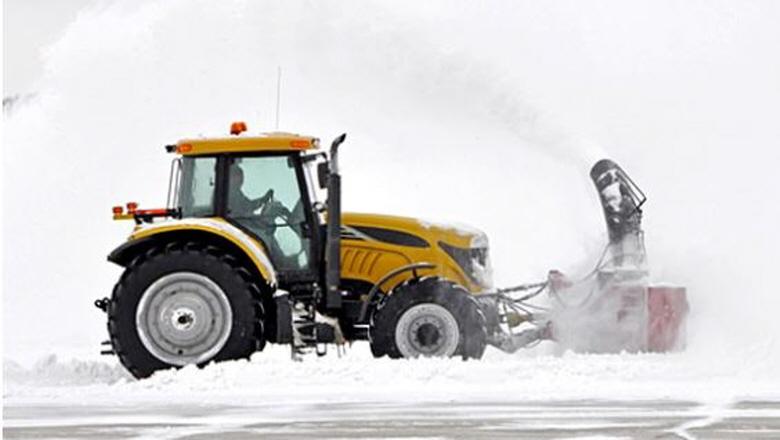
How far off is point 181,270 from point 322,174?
1.39 metres

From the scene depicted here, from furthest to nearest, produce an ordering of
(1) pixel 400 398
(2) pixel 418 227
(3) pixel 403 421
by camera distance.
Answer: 1. (2) pixel 418 227
2. (1) pixel 400 398
3. (3) pixel 403 421

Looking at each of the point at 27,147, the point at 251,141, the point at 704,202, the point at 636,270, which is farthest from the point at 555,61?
the point at 251,141

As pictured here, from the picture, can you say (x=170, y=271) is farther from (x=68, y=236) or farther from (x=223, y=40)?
(x=223, y=40)

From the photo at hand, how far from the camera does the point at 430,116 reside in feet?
91.4

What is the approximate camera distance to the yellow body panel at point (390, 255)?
1653 centimetres

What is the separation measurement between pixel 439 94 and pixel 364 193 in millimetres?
3991

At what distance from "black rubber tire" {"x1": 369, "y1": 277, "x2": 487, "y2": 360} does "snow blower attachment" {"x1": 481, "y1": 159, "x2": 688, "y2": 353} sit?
61 centimetres

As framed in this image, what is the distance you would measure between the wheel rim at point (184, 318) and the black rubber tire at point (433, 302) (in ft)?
4.57

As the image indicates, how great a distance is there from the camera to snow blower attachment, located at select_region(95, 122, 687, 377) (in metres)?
15.3

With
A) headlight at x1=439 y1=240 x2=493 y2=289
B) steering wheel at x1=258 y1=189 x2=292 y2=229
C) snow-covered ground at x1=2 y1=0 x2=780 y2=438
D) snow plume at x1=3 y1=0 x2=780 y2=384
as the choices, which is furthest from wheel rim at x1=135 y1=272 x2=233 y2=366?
snow plume at x1=3 y1=0 x2=780 y2=384

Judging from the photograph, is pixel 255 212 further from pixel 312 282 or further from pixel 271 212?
pixel 312 282

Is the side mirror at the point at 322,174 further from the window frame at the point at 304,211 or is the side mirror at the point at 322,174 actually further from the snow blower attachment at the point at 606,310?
the snow blower attachment at the point at 606,310

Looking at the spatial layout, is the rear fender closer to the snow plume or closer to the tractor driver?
the tractor driver

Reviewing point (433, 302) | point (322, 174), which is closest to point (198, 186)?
point (322, 174)
